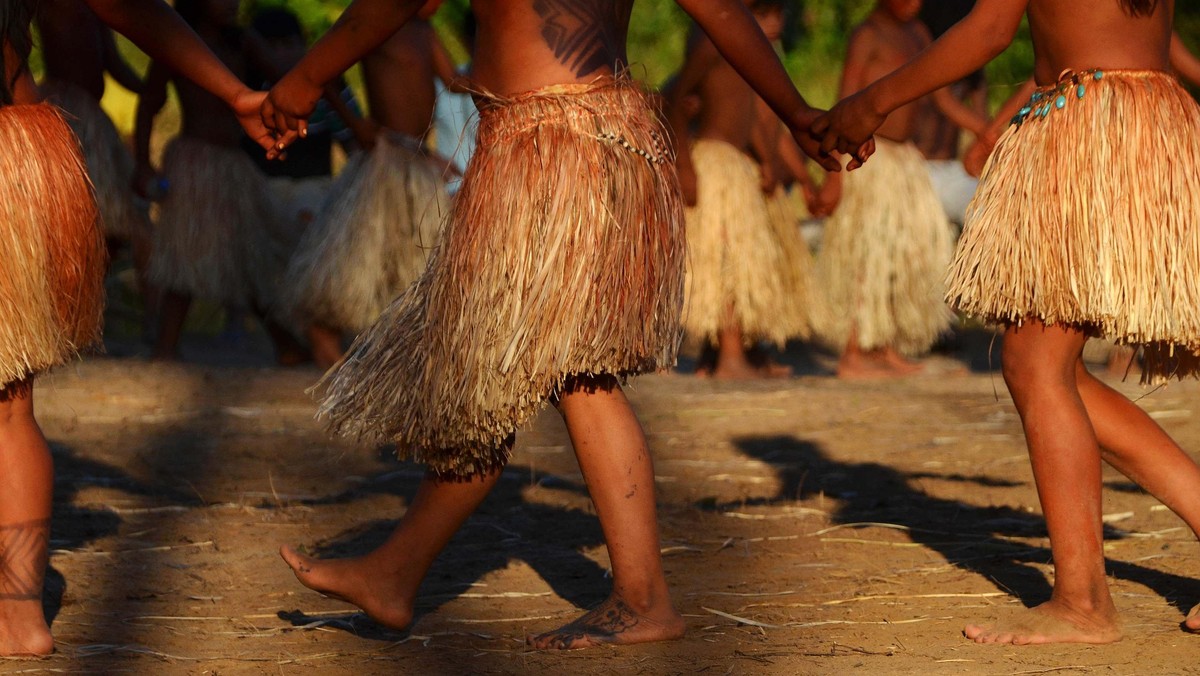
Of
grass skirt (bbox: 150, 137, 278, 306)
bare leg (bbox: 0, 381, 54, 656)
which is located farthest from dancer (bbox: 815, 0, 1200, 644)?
grass skirt (bbox: 150, 137, 278, 306)

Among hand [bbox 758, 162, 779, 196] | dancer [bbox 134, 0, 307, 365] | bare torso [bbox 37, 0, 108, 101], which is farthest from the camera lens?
hand [bbox 758, 162, 779, 196]

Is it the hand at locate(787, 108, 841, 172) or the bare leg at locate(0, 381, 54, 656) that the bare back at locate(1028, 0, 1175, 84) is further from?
the bare leg at locate(0, 381, 54, 656)

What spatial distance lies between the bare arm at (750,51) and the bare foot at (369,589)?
109 centimetres

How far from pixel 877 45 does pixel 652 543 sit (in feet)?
12.5

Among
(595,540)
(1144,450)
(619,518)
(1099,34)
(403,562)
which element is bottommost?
(595,540)

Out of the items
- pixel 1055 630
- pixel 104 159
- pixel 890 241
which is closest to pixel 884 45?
pixel 890 241

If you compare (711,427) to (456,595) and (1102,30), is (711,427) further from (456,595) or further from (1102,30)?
(1102,30)

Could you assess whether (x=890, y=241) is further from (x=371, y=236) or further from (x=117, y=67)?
(x=117, y=67)

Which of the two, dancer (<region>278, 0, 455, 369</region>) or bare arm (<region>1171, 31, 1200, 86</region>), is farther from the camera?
dancer (<region>278, 0, 455, 369</region>)

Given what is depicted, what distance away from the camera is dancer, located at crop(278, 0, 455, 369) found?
222 inches

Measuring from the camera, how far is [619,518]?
259 centimetres

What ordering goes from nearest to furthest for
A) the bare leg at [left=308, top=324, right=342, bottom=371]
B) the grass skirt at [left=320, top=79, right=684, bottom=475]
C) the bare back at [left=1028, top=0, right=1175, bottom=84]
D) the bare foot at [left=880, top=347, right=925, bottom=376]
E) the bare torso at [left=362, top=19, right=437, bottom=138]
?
the grass skirt at [left=320, top=79, right=684, bottom=475], the bare back at [left=1028, top=0, right=1175, bottom=84], the bare torso at [left=362, top=19, right=437, bottom=138], the bare leg at [left=308, top=324, right=342, bottom=371], the bare foot at [left=880, top=347, right=925, bottom=376]

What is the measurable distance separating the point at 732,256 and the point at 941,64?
3.51m

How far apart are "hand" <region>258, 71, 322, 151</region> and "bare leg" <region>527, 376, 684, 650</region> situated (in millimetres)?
742
